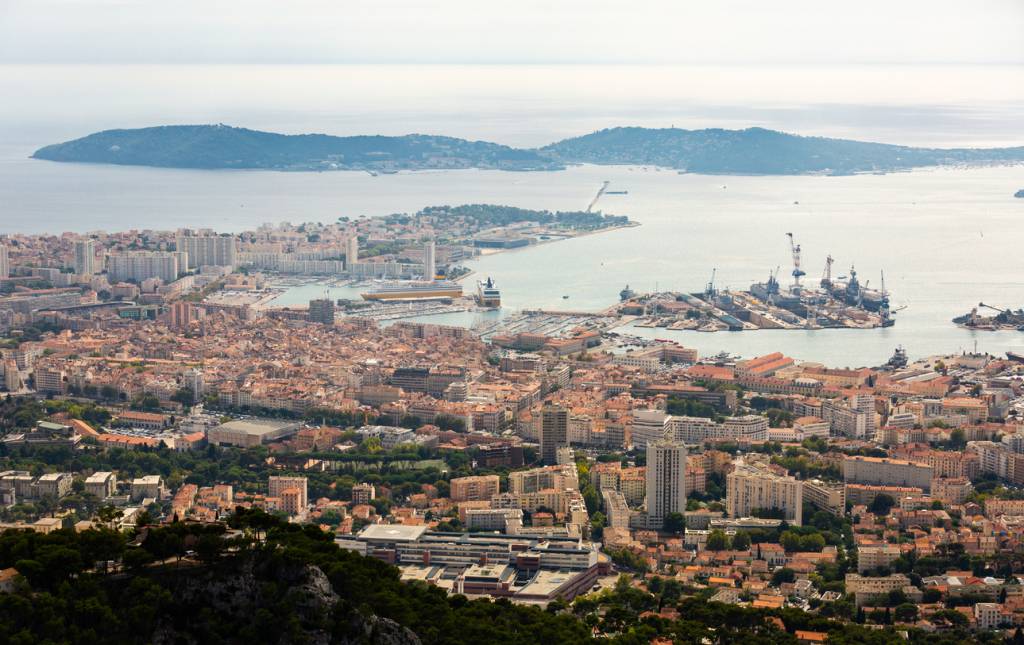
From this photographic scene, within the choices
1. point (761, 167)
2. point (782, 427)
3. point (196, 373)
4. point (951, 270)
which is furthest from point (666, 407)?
point (761, 167)

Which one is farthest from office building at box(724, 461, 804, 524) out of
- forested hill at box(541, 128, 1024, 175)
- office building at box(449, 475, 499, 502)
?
forested hill at box(541, 128, 1024, 175)

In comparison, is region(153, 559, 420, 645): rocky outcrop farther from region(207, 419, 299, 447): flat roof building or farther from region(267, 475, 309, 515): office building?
region(207, 419, 299, 447): flat roof building

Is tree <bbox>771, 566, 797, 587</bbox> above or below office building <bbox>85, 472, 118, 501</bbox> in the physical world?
below

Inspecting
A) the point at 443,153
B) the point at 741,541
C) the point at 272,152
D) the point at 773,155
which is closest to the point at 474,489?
the point at 741,541

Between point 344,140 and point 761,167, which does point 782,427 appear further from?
point 344,140

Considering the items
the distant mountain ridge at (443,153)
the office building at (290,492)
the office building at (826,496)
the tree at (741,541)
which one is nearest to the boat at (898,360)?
the office building at (826,496)

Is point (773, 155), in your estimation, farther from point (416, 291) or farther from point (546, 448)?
point (546, 448)
